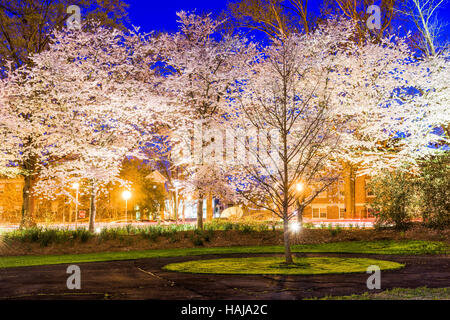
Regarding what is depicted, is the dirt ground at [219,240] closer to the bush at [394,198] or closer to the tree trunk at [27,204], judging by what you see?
the bush at [394,198]

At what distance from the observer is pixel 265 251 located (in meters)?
18.2

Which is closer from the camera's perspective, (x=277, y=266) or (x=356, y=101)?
(x=277, y=266)

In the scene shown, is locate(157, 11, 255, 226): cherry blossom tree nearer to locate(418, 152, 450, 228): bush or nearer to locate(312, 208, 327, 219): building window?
locate(418, 152, 450, 228): bush

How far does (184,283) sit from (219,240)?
11.4 m

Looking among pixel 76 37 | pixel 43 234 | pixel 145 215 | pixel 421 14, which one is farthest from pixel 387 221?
pixel 145 215

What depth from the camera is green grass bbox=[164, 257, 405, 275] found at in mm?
11984

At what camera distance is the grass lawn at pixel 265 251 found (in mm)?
16250

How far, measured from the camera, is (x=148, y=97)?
2305cm

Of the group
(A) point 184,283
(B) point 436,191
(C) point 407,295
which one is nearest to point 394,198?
(B) point 436,191

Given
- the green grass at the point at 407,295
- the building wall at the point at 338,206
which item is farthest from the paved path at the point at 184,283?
the building wall at the point at 338,206

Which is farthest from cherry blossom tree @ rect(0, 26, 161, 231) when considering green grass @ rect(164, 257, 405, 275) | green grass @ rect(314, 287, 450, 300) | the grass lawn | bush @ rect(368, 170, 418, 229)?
green grass @ rect(314, 287, 450, 300)

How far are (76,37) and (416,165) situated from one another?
19022 millimetres

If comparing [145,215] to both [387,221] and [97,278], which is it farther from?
[97,278]

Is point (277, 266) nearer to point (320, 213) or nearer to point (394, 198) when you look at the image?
point (394, 198)
